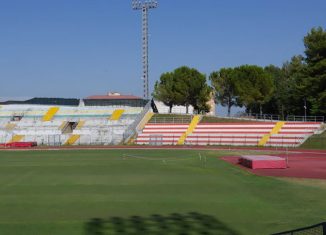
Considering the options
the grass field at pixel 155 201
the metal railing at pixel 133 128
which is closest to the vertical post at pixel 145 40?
the metal railing at pixel 133 128

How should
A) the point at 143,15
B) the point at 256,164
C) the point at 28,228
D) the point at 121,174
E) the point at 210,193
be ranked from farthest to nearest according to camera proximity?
the point at 143,15
the point at 256,164
the point at 121,174
the point at 210,193
the point at 28,228

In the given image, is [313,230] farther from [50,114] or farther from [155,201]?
[50,114]

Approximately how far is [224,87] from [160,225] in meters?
78.9

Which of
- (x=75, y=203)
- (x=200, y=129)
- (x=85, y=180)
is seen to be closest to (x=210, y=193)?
(x=75, y=203)

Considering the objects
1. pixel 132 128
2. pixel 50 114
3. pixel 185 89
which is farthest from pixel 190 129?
pixel 50 114

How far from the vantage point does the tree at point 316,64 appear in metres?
66.9

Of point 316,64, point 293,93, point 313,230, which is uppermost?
point 316,64

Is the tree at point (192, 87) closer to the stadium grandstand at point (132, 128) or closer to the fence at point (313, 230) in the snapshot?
the stadium grandstand at point (132, 128)

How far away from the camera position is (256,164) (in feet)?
105

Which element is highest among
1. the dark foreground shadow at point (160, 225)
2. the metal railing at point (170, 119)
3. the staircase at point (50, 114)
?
the staircase at point (50, 114)

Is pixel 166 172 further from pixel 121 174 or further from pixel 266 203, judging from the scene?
pixel 266 203

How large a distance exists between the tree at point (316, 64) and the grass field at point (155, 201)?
42026 mm

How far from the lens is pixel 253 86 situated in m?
87.2

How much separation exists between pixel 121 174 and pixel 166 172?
3195 millimetres
